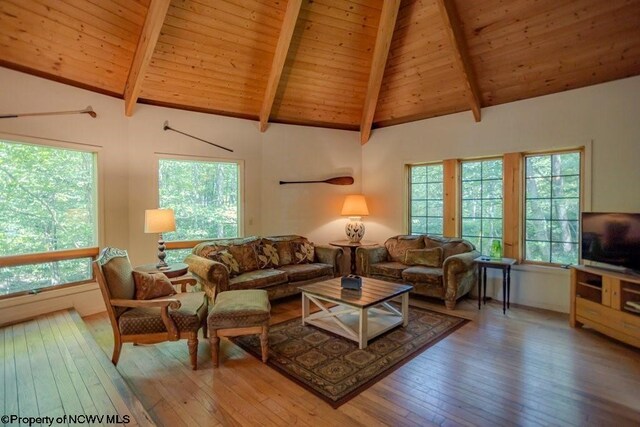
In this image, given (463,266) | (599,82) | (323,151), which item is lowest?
(463,266)

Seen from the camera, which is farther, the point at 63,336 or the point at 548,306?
the point at 548,306

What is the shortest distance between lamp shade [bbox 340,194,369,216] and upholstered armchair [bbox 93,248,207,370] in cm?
336

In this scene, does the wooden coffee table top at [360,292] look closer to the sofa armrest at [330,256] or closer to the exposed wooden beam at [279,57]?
the sofa armrest at [330,256]

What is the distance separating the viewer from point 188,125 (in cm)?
467

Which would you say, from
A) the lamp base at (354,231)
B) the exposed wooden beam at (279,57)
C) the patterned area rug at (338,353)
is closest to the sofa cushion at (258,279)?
the patterned area rug at (338,353)

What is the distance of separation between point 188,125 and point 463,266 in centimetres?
419

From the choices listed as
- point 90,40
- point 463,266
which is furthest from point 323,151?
point 90,40

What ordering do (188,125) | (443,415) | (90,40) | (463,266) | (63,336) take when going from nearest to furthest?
(443,415) → (63,336) → (90,40) → (463,266) → (188,125)

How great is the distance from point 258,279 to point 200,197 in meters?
1.69

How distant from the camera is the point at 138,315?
104 inches

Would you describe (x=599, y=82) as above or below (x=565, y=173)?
above

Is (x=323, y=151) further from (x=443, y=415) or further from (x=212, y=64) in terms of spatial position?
(x=443, y=415)

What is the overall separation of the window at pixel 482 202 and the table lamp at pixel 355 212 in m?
1.60

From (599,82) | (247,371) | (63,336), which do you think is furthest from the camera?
(599,82)
